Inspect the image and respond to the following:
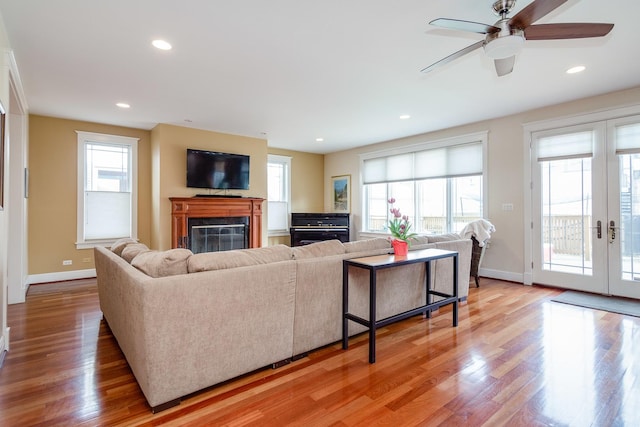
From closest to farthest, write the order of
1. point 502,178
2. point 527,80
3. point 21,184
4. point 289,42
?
point 289,42 < point 527,80 < point 21,184 < point 502,178

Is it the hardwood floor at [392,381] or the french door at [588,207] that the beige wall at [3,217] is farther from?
the french door at [588,207]

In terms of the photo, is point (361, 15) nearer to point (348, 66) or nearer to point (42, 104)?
point (348, 66)

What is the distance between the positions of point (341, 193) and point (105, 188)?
484 cm

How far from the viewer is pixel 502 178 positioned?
5.08 meters

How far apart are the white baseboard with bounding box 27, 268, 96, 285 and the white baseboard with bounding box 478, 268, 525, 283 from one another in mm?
6487

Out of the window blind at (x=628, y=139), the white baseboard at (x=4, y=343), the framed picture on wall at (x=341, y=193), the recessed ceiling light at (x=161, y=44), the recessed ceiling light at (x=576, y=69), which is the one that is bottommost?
the white baseboard at (x=4, y=343)

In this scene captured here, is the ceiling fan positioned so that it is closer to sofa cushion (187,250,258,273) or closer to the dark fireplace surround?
sofa cushion (187,250,258,273)

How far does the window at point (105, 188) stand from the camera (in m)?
5.30

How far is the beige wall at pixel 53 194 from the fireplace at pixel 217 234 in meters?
1.68

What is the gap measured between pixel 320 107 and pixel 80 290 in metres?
4.24

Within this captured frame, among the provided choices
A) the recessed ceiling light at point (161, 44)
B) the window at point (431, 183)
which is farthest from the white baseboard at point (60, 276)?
the window at point (431, 183)

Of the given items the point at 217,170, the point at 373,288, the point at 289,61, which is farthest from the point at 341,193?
the point at 373,288

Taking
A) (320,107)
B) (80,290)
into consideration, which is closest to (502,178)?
(320,107)

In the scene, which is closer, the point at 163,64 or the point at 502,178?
the point at 163,64
